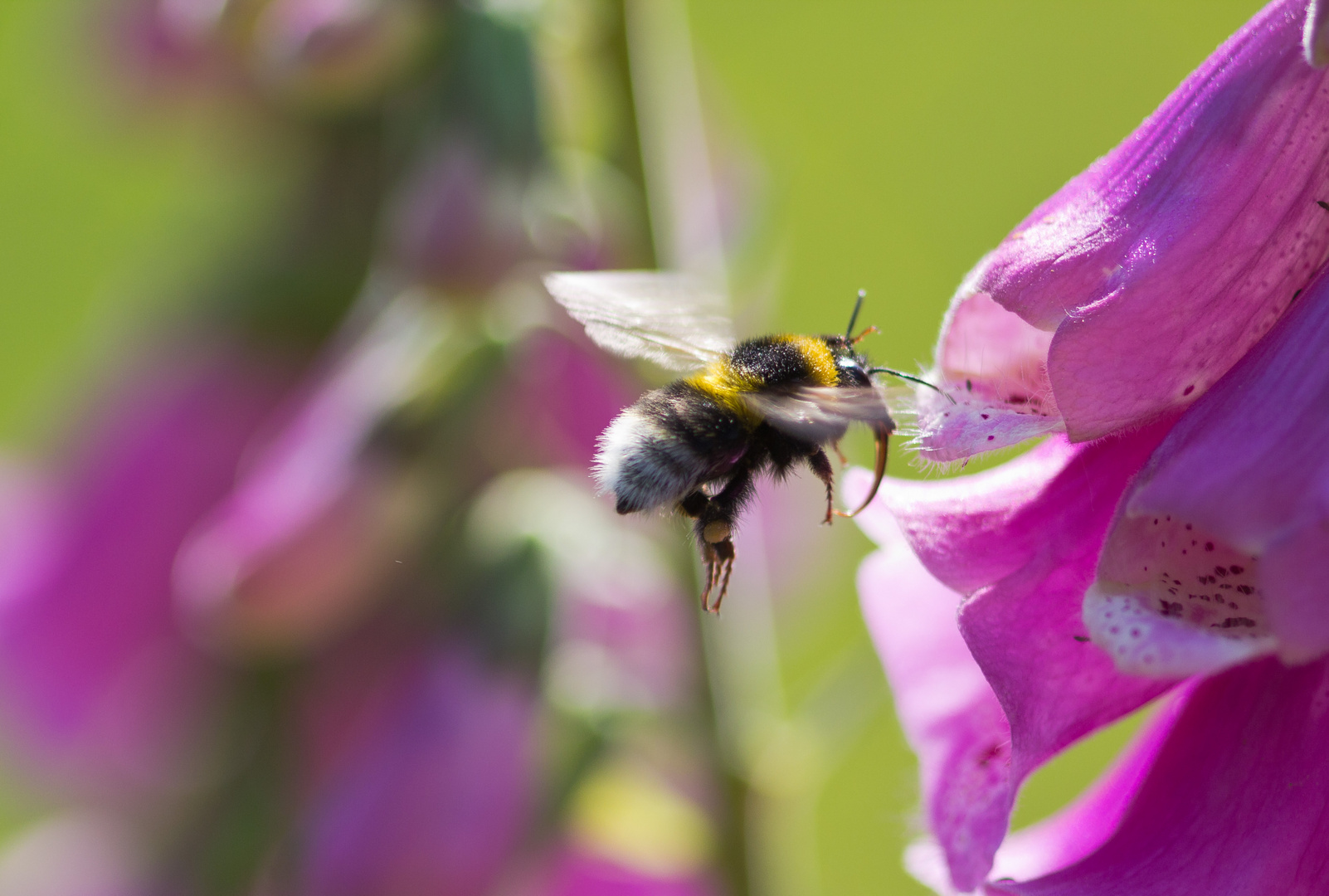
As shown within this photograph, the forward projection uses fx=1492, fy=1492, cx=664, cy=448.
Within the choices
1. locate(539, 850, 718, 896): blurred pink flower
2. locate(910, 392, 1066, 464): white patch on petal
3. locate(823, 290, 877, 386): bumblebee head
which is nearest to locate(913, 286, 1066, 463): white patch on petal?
locate(910, 392, 1066, 464): white patch on petal

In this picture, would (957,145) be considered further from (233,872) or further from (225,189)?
(233,872)

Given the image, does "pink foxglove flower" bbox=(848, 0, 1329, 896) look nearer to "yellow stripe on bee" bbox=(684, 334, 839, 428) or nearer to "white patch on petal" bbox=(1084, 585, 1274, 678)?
"white patch on petal" bbox=(1084, 585, 1274, 678)

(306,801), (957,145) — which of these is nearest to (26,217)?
(957,145)

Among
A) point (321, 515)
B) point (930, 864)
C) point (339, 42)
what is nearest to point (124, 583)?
point (321, 515)

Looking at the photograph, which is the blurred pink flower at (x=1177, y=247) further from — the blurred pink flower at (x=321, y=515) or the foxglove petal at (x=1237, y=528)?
the blurred pink flower at (x=321, y=515)

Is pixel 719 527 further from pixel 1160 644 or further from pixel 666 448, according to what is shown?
pixel 1160 644

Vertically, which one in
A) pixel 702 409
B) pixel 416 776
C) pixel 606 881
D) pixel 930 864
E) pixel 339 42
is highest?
pixel 339 42

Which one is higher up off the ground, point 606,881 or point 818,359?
point 818,359
